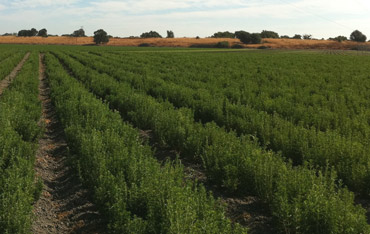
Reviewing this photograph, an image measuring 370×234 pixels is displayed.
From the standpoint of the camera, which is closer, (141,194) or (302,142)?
(141,194)

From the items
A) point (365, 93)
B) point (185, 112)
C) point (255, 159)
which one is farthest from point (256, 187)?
point (365, 93)

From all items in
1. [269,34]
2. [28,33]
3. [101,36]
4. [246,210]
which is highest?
[269,34]

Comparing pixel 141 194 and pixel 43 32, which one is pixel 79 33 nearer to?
pixel 43 32

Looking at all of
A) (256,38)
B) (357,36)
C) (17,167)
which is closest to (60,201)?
(17,167)

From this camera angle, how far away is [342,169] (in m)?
5.54

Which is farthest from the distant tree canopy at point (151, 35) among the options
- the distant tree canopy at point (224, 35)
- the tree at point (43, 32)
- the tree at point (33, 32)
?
the tree at point (33, 32)

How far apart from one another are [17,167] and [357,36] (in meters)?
134

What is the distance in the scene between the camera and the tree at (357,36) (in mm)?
116312

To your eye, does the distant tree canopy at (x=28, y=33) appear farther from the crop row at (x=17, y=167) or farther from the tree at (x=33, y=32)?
the crop row at (x=17, y=167)

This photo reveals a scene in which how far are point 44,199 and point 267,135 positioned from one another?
15.6 feet

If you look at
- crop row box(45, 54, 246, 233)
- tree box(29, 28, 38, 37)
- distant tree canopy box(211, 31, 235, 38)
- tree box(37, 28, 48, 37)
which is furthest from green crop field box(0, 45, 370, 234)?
tree box(37, 28, 48, 37)

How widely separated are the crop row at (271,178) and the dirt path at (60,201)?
214 cm

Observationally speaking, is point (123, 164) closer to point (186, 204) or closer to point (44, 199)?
point (44, 199)

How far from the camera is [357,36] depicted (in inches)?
4631
